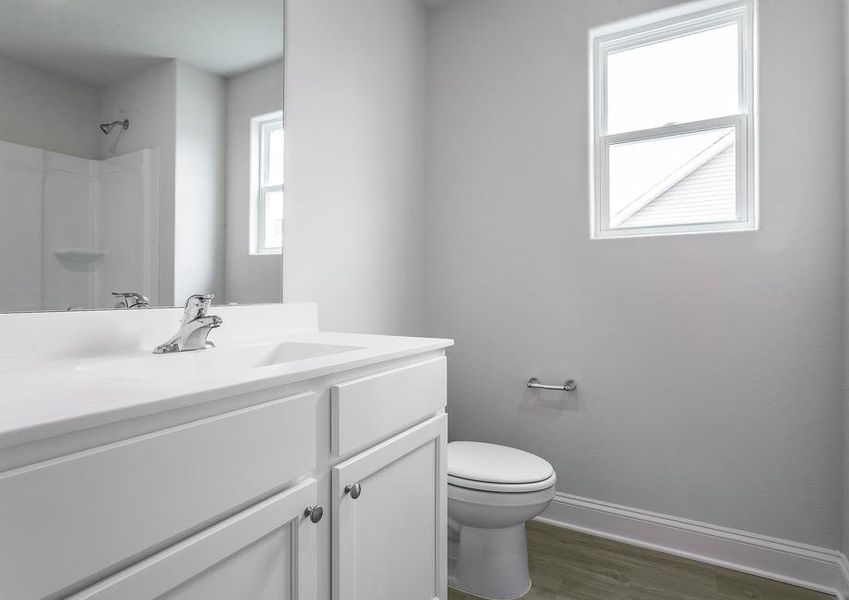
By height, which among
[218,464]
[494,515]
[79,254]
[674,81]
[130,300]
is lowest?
[494,515]

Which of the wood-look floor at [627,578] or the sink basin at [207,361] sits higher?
the sink basin at [207,361]

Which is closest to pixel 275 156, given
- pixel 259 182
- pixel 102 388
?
pixel 259 182

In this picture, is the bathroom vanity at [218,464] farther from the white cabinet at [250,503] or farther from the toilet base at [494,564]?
the toilet base at [494,564]

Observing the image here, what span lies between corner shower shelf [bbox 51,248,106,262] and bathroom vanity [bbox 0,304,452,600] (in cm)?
13

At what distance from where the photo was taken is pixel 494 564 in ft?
5.30

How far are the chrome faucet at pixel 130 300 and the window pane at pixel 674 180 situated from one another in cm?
179

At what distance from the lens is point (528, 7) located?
2180mm

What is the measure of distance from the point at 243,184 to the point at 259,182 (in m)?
0.06

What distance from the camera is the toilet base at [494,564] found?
1604 millimetres

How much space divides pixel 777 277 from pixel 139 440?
1.99 metres

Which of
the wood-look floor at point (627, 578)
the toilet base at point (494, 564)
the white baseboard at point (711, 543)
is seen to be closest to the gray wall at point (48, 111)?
the toilet base at point (494, 564)

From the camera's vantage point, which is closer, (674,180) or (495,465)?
(495,465)

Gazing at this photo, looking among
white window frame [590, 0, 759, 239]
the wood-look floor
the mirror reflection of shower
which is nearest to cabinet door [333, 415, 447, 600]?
the wood-look floor

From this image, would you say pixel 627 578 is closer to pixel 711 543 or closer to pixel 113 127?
pixel 711 543
